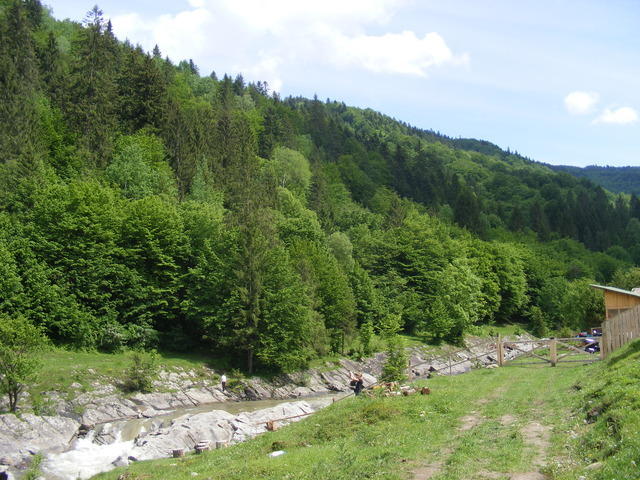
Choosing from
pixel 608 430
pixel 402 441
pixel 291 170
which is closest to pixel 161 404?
pixel 402 441

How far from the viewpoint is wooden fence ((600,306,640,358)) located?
3144 centimetres

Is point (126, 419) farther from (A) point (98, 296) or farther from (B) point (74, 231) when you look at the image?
(B) point (74, 231)

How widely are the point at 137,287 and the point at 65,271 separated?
22.1 feet

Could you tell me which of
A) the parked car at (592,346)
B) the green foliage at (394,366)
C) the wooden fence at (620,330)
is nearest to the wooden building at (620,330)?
the wooden fence at (620,330)

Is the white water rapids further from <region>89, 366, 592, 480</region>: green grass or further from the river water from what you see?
<region>89, 366, 592, 480</region>: green grass

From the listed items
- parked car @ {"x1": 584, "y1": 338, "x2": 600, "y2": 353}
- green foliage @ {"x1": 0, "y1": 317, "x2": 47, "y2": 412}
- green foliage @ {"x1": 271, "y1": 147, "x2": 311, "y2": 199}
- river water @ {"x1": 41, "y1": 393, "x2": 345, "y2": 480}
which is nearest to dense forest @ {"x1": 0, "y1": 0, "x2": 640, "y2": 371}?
green foliage @ {"x1": 271, "y1": 147, "x2": 311, "y2": 199}

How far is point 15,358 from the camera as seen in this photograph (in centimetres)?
3691

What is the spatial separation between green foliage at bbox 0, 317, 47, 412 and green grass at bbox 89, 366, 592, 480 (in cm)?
1686

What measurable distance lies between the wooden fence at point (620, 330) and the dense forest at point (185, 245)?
96.8 feet

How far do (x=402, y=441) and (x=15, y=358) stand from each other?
94.7 feet

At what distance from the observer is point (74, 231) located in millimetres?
54906

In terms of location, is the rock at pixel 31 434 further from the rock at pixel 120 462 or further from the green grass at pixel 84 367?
the rock at pixel 120 462

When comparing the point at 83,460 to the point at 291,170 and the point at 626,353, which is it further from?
the point at 291,170

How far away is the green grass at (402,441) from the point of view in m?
15.8
